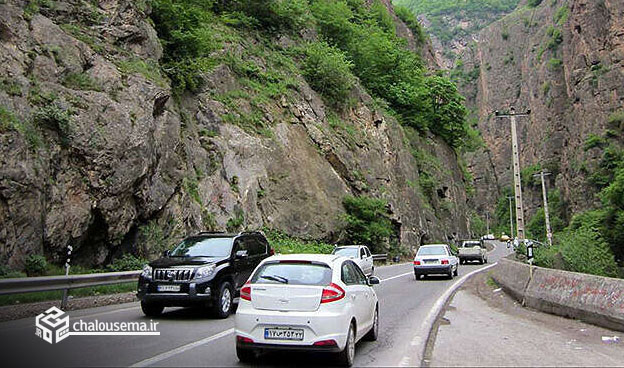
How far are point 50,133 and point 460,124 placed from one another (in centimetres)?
4798

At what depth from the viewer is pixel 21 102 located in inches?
543

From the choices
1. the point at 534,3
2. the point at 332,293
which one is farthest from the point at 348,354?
the point at 534,3

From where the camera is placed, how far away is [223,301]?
1064cm

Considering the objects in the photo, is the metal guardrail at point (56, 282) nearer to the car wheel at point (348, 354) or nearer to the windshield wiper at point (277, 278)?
the windshield wiper at point (277, 278)

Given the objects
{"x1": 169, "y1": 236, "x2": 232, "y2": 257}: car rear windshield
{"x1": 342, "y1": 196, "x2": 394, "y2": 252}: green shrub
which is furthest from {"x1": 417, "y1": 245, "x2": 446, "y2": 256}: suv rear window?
{"x1": 169, "y1": 236, "x2": 232, "y2": 257}: car rear windshield

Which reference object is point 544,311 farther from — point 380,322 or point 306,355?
point 306,355

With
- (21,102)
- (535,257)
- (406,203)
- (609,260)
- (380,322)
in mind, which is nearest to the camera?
(380,322)

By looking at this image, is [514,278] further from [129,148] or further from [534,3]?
[534,3]

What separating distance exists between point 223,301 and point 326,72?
1114 inches

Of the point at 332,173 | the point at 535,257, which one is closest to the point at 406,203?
the point at 332,173

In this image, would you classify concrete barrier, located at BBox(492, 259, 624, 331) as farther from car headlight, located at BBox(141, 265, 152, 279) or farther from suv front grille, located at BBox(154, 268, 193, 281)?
car headlight, located at BBox(141, 265, 152, 279)

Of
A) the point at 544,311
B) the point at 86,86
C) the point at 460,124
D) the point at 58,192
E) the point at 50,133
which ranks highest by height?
the point at 460,124

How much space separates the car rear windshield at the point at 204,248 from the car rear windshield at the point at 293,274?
438cm

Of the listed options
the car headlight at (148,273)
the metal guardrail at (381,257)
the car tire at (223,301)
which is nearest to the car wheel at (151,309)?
the car headlight at (148,273)
